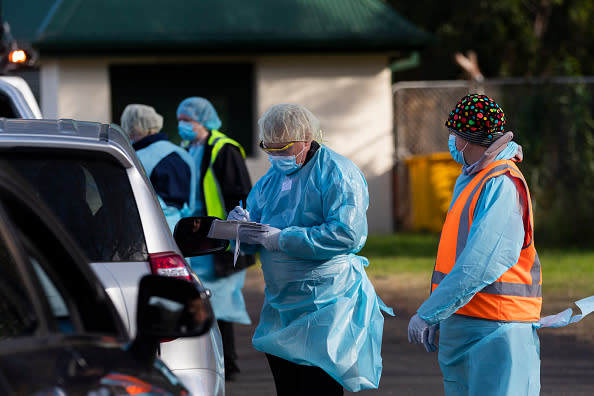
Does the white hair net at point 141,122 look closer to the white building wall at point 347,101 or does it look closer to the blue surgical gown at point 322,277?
the blue surgical gown at point 322,277

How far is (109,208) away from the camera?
12.3 ft

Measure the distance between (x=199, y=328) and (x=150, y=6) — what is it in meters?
13.8

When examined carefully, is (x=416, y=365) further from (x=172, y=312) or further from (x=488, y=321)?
(x=172, y=312)

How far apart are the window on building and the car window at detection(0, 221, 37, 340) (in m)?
13.4

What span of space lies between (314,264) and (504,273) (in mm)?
1098

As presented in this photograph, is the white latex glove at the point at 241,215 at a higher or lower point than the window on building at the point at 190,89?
lower

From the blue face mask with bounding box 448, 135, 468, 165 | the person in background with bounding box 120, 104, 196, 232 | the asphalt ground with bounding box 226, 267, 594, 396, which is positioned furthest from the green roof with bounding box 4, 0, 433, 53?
the blue face mask with bounding box 448, 135, 468, 165

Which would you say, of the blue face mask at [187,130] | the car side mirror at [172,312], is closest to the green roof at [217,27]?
the blue face mask at [187,130]

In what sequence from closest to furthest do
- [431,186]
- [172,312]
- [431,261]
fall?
[172,312] < [431,261] < [431,186]

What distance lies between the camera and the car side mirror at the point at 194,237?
15.4 ft

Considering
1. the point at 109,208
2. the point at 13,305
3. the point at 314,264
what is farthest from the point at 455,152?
the point at 13,305

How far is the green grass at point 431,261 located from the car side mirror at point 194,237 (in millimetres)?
6407

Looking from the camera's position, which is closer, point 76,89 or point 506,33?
point 76,89

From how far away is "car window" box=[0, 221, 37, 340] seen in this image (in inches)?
94.5
